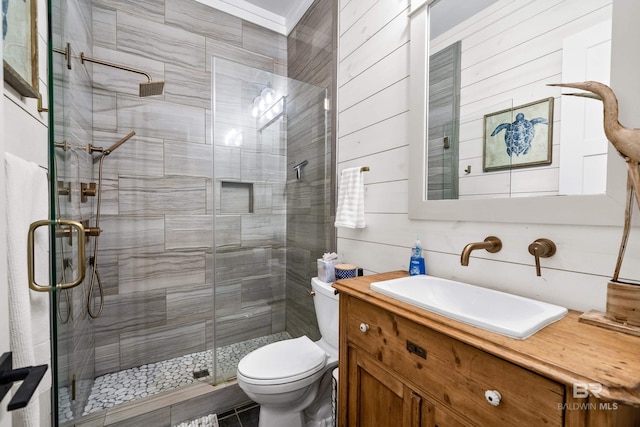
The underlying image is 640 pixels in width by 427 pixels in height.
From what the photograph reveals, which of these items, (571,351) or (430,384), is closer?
(571,351)

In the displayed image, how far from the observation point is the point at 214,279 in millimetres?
1852

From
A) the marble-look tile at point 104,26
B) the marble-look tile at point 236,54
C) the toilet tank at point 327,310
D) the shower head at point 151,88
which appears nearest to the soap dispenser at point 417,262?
the toilet tank at point 327,310

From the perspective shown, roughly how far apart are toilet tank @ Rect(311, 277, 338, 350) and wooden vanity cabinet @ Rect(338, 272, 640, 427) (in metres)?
0.36

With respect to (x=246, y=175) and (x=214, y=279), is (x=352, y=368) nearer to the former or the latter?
(x=214, y=279)

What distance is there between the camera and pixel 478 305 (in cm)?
97

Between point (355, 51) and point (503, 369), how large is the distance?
1.77 metres

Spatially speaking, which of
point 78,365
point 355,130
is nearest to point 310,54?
point 355,130

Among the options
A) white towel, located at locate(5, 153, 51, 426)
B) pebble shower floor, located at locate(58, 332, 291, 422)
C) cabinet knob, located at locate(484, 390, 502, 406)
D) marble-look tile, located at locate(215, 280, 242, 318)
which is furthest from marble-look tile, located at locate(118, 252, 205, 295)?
cabinet knob, located at locate(484, 390, 502, 406)

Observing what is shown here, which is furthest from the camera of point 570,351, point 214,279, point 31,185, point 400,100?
point 214,279

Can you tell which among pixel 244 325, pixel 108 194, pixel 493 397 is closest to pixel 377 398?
pixel 493 397

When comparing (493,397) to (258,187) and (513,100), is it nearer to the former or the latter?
(513,100)

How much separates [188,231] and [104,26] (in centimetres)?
157

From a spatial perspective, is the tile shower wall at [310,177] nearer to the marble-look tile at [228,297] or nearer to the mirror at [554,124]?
the marble-look tile at [228,297]

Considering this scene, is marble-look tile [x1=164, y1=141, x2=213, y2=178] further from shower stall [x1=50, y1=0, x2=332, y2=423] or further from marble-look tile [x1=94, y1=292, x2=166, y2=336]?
marble-look tile [x1=94, y1=292, x2=166, y2=336]
